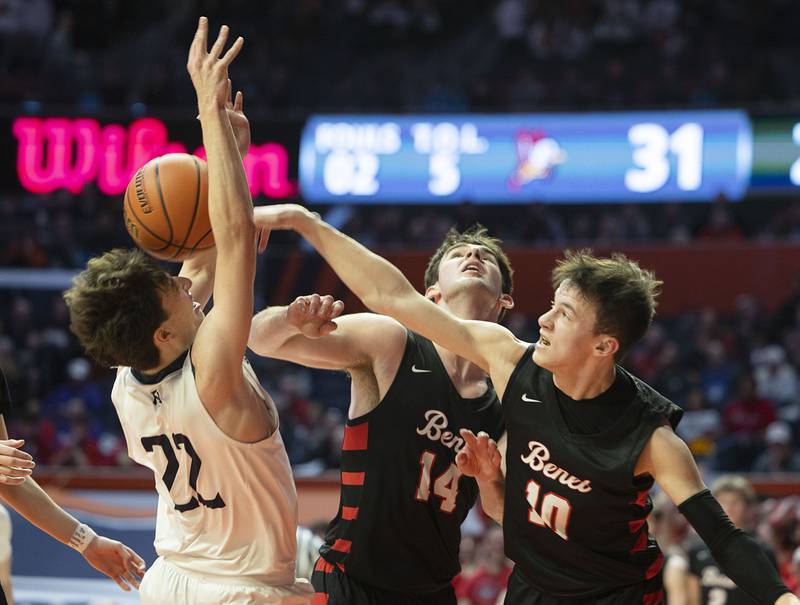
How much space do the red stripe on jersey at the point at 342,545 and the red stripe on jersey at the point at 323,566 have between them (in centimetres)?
8

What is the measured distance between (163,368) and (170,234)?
25.7 inches

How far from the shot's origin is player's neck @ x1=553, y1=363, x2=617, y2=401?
3797 millimetres

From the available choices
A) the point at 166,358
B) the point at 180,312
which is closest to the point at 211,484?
the point at 166,358

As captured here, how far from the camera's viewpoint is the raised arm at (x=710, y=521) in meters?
3.40

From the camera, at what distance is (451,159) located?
1867 cm

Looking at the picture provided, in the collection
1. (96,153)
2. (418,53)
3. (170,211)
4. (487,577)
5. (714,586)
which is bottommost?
(487,577)

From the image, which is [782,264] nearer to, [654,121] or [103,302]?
[654,121]

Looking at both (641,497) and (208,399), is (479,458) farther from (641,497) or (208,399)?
(208,399)

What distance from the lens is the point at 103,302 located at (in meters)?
3.41

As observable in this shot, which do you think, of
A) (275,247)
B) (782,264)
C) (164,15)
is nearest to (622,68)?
(782,264)

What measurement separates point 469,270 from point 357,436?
2.69ft

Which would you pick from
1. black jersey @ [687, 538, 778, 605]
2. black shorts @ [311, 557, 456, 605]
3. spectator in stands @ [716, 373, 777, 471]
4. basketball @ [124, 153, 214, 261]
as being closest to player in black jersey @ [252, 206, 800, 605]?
basketball @ [124, 153, 214, 261]

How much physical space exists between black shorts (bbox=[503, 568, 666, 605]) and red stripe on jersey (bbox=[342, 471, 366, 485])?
28.8 inches

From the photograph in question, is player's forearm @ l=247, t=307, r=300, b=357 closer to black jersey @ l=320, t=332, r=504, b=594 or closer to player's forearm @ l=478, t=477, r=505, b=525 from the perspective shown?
black jersey @ l=320, t=332, r=504, b=594
